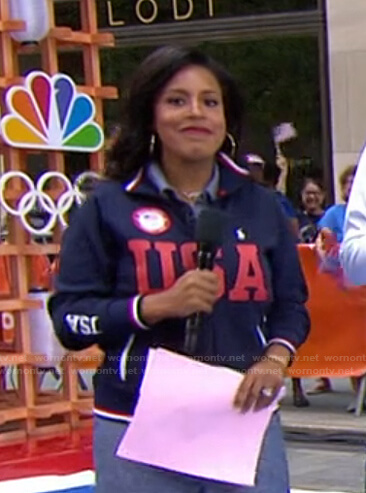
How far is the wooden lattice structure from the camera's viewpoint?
5301mm

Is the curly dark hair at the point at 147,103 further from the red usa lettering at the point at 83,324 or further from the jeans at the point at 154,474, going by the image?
the jeans at the point at 154,474

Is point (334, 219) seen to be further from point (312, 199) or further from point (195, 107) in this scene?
point (195, 107)

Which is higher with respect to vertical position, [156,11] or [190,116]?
[156,11]

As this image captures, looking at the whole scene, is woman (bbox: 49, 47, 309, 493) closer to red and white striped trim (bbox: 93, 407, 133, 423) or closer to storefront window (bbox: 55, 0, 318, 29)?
red and white striped trim (bbox: 93, 407, 133, 423)

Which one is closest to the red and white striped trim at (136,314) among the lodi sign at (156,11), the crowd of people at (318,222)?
the crowd of people at (318,222)

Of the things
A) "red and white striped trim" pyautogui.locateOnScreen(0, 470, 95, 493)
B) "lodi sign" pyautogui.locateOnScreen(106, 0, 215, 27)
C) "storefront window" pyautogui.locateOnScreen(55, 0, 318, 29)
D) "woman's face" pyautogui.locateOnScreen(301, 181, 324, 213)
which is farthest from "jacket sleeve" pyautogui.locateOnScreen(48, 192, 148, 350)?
"lodi sign" pyautogui.locateOnScreen(106, 0, 215, 27)

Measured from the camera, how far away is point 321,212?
37.1 ft

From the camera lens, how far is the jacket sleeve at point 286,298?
297 centimetres

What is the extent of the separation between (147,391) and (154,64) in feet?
2.41

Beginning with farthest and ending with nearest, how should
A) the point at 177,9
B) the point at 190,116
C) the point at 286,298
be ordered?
the point at 177,9 → the point at 286,298 → the point at 190,116

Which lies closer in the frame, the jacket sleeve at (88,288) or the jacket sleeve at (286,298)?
the jacket sleeve at (88,288)

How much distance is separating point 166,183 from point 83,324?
14.5 inches

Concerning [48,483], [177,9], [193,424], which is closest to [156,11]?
[177,9]

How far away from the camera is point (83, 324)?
2.85 metres
